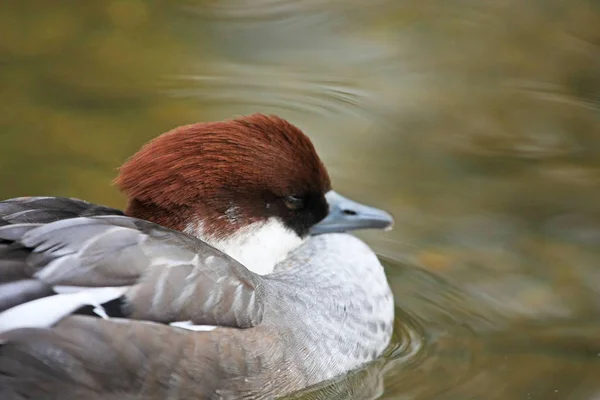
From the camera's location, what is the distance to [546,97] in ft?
24.7

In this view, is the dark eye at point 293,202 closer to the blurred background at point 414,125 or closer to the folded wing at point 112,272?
the folded wing at point 112,272

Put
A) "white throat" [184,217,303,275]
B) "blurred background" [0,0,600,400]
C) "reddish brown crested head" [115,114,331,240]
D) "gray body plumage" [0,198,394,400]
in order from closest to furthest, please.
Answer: "gray body plumage" [0,198,394,400] < "reddish brown crested head" [115,114,331,240] < "white throat" [184,217,303,275] < "blurred background" [0,0,600,400]

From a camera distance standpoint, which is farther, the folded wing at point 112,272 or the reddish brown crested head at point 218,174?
the reddish brown crested head at point 218,174

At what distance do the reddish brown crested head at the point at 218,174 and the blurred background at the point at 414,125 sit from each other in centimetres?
91

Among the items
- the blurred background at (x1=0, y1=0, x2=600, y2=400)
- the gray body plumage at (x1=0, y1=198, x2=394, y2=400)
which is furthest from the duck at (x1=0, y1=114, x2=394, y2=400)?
the blurred background at (x1=0, y1=0, x2=600, y2=400)

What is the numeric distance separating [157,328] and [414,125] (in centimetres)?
325

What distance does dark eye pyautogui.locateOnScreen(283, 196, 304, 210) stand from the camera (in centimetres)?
519

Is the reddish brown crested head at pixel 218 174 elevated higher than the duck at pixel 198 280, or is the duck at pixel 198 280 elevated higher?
the reddish brown crested head at pixel 218 174

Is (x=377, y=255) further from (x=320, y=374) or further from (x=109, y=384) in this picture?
(x=109, y=384)

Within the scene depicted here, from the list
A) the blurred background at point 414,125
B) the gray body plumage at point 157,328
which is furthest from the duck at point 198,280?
the blurred background at point 414,125

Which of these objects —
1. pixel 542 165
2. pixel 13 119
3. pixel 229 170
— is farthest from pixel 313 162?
pixel 13 119

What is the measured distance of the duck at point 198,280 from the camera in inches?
166

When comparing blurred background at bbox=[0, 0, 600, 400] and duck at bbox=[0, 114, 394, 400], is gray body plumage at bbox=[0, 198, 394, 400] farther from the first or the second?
blurred background at bbox=[0, 0, 600, 400]

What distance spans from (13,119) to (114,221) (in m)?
2.68
